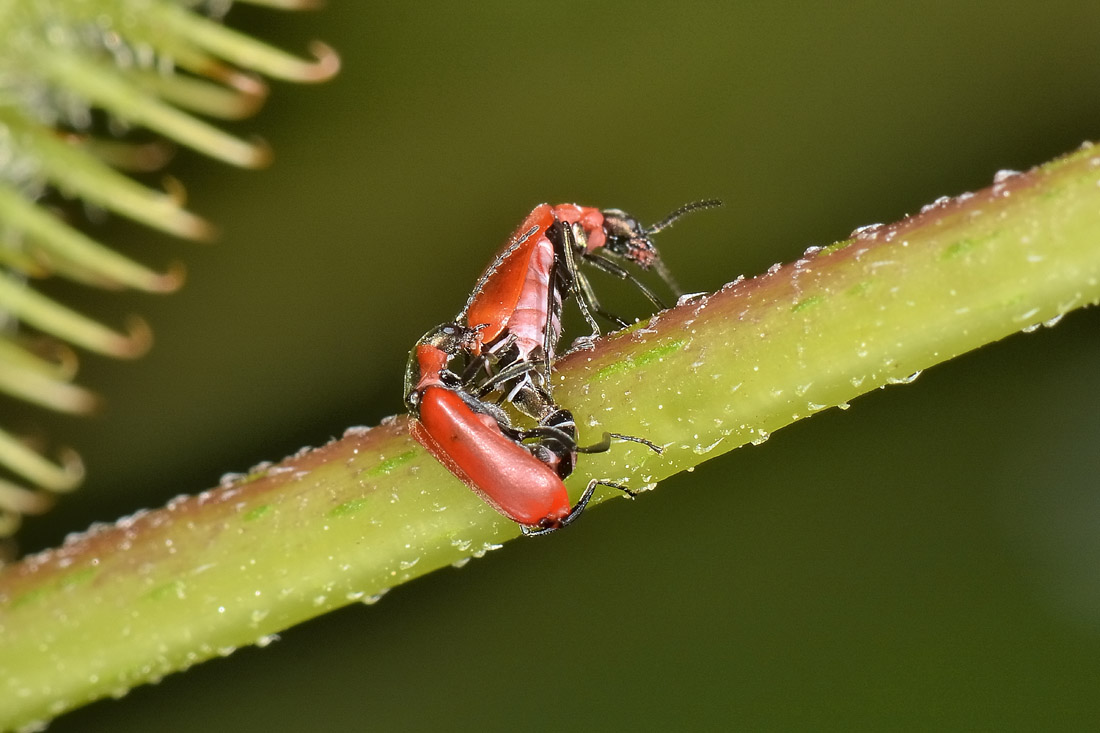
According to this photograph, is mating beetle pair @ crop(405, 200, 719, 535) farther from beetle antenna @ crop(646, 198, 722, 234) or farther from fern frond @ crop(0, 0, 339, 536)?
fern frond @ crop(0, 0, 339, 536)

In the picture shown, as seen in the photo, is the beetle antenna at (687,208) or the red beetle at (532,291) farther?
the beetle antenna at (687,208)

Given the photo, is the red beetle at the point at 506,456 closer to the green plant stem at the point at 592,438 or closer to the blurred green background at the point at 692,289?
the green plant stem at the point at 592,438

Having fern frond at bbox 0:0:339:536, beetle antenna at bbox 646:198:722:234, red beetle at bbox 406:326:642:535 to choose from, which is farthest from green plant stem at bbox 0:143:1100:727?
beetle antenna at bbox 646:198:722:234

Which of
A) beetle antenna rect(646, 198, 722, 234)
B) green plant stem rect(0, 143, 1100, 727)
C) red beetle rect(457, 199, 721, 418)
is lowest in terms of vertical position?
green plant stem rect(0, 143, 1100, 727)

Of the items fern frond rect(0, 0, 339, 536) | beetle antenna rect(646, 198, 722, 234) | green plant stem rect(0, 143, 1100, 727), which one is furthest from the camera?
beetle antenna rect(646, 198, 722, 234)

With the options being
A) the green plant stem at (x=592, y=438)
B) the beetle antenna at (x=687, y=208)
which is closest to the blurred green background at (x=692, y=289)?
the beetle antenna at (x=687, y=208)

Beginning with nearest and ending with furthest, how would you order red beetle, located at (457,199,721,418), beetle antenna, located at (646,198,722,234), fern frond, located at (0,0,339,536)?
1. red beetle, located at (457,199,721,418)
2. fern frond, located at (0,0,339,536)
3. beetle antenna, located at (646,198,722,234)

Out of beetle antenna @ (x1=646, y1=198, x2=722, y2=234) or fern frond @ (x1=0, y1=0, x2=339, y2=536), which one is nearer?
fern frond @ (x1=0, y1=0, x2=339, y2=536)

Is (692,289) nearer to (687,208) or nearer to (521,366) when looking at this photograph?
(687,208)
